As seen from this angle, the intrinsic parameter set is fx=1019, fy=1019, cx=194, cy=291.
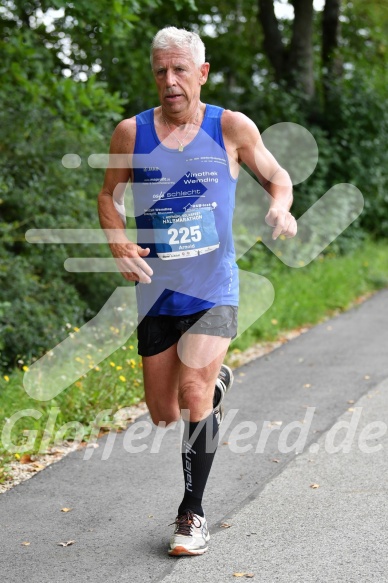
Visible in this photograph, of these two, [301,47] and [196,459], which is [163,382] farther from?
[301,47]

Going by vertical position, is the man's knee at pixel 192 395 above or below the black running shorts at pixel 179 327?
below

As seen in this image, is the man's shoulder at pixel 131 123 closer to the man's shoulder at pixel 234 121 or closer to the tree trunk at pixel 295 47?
the man's shoulder at pixel 234 121

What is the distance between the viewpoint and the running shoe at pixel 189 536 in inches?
177

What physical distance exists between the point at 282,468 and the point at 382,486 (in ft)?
2.20

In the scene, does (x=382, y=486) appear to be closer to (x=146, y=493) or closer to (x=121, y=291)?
(x=146, y=493)

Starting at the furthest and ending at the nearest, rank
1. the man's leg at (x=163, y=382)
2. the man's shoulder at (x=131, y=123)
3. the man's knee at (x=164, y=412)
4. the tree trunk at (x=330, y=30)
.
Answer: the tree trunk at (x=330, y=30) < the man's knee at (x=164, y=412) < the man's leg at (x=163, y=382) < the man's shoulder at (x=131, y=123)

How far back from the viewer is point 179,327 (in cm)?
478

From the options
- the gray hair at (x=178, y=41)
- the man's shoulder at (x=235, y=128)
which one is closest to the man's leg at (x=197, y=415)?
the man's shoulder at (x=235, y=128)

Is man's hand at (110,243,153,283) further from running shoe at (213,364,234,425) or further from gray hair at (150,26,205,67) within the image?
gray hair at (150,26,205,67)

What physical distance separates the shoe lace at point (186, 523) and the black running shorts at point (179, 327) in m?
0.77

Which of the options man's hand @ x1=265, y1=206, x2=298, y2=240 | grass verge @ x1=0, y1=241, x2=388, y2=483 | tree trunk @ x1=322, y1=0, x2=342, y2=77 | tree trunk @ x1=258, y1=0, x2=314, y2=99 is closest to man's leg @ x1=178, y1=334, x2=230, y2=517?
man's hand @ x1=265, y1=206, x2=298, y2=240

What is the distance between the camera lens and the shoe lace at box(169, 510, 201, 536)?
455 centimetres

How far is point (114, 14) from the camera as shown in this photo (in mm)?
9312

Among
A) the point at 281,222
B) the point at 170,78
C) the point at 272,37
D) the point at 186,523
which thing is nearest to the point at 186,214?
the point at 281,222
